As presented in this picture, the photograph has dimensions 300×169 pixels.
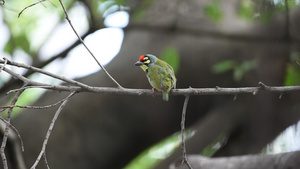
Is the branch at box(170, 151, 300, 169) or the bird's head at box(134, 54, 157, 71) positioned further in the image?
the bird's head at box(134, 54, 157, 71)

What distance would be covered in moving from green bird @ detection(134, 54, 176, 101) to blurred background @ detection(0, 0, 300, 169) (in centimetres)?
67

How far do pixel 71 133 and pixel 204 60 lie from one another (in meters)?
1.63

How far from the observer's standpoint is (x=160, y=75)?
3006 mm

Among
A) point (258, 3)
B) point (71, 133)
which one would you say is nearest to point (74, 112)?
point (71, 133)

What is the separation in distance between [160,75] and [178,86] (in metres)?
1.54

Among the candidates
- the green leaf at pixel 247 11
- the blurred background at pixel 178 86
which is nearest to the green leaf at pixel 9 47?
the blurred background at pixel 178 86

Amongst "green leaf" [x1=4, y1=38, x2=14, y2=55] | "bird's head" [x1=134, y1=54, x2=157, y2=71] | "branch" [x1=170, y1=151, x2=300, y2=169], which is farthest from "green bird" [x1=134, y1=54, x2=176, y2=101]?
"green leaf" [x1=4, y1=38, x2=14, y2=55]

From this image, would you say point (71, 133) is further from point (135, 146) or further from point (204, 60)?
point (204, 60)

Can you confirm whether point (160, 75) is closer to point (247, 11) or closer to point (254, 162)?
point (254, 162)

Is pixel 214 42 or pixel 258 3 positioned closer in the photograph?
pixel 258 3

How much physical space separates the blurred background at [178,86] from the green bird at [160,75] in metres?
0.67

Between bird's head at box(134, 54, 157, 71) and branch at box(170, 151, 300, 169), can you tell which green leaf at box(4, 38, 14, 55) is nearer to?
bird's head at box(134, 54, 157, 71)

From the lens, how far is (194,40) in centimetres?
470

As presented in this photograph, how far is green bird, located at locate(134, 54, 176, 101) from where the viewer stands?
9.37ft
